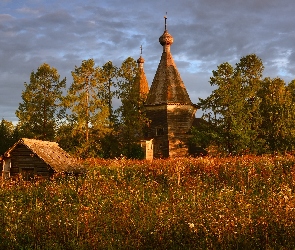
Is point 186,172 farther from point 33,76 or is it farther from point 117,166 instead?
point 33,76

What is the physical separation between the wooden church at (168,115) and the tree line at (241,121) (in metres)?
5.13

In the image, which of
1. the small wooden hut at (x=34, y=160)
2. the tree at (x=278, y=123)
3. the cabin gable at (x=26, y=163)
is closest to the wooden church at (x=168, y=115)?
the tree at (x=278, y=123)

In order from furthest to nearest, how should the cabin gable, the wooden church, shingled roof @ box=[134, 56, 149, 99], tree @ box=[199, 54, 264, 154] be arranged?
shingled roof @ box=[134, 56, 149, 99] → the wooden church → tree @ box=[199, 54, 264, 154] → the cabin gable

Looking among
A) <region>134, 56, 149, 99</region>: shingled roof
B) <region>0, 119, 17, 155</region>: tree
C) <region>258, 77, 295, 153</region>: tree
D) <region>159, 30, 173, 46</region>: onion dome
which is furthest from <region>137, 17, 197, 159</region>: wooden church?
<region>0, 119, 17, 155</region>: tree

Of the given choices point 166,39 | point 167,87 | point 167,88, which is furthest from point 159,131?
point 166,39

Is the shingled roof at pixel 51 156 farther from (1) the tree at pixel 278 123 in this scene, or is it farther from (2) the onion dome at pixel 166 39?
(2) the onion dome at pixel 166 39

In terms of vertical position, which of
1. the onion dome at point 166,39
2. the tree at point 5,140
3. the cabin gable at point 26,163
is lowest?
the cabin gable at point 26,163

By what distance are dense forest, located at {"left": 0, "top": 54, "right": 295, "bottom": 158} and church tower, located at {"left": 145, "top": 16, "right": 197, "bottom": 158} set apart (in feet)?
8.19

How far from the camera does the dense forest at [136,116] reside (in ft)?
101

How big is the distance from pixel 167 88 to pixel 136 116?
5507 millimetres

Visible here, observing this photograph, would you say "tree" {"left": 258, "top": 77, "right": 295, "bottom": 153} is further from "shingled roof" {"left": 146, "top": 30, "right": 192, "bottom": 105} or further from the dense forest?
"shingled roof" {"left": 146, "top": 30, "right": 192, "bottom": 105}

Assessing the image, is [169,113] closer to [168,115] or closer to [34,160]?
[168,115]

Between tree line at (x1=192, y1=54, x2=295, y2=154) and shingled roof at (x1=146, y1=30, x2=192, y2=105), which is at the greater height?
shingled roof at (x1=146, y1=30, x2=192, y2=105)

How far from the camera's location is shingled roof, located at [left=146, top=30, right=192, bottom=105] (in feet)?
128
